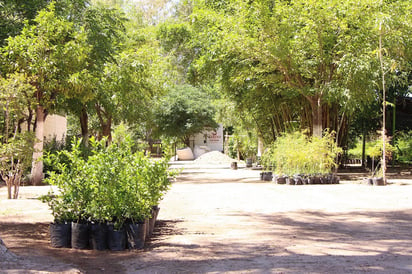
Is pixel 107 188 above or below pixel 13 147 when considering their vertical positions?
below

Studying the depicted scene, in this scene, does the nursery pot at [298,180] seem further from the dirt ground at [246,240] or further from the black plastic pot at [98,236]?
the black plastic pot at [98,236]

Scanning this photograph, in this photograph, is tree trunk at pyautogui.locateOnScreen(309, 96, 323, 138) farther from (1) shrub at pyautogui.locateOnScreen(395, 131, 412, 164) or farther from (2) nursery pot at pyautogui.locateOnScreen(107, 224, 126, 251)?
(2) nursery pot at pyautogui.locateOnScreen(107, 224, 126, 251)

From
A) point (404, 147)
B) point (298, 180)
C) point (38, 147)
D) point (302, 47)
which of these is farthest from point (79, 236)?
point (404, 147)

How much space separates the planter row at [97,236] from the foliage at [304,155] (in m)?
11.0

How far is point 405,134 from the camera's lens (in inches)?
1054

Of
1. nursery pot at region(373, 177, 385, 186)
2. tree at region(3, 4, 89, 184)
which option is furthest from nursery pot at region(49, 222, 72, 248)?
nursery pot at region(373, 177, 385, 186)

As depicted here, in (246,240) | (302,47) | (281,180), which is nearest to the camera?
(246,240)

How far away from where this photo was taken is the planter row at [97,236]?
5.63m

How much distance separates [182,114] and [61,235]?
32168 millimetres

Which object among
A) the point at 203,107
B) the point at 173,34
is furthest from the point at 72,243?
the point at 203,107

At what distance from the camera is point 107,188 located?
5.66 meters

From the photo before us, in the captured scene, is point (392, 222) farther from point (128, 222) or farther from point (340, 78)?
point (340, 78)

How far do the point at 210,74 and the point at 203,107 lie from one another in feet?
56.5

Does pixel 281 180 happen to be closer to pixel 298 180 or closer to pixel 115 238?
pixel 298 180
